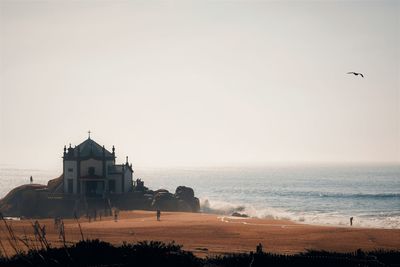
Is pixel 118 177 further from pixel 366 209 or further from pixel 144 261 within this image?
pixel 144 261

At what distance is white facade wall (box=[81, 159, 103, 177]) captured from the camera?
79.7 m

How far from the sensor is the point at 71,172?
3147 inches

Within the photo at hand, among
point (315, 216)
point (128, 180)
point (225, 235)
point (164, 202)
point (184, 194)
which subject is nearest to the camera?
point (225, 235)

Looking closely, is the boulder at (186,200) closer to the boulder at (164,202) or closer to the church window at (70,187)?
the boulder at (164,202)

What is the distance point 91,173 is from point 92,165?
0.97 metres

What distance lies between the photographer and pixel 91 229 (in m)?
56.9

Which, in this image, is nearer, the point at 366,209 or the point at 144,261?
the point at 144,261

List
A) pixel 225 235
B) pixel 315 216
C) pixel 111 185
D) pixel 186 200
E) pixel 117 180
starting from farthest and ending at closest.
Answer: pixel 315 216
pixel 186 200
pixel 117 180
pixel 111 185
pixel 225 235

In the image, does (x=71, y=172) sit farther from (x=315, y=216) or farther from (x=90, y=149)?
(x=315, y=216)

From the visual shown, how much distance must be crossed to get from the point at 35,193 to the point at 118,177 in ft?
33.4

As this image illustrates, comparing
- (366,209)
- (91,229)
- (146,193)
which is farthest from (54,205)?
(366,209)

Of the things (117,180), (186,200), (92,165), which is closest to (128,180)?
(117,180)

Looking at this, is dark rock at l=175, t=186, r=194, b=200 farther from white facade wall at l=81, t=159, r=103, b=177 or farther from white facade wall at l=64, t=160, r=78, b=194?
white facade wall at l=64, t=160, r=78, b=194

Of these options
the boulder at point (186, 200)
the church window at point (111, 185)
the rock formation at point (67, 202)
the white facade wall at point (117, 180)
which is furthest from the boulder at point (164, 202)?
the church window at point (111, 185)
